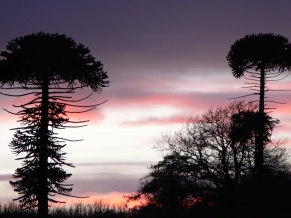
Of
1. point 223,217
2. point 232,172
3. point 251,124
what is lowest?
point 223,217

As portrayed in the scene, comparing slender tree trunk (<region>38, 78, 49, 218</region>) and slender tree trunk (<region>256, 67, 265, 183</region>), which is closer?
slender tree trunk (<region>38, 78, 49, 218</region>)

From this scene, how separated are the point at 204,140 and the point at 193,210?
254 inches

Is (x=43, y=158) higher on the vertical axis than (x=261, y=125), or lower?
lower

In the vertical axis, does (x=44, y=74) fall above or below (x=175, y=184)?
above

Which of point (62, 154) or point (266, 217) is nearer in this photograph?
point (62, 154)

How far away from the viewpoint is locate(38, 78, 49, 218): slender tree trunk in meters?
29.7

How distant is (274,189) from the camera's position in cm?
4112

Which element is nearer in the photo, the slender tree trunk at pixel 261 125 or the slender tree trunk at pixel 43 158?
the slender tree trunk at pixel 43 158

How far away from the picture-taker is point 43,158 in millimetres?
30031

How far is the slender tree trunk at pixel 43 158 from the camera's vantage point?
97.6 feet

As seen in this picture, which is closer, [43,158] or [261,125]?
[43,158]

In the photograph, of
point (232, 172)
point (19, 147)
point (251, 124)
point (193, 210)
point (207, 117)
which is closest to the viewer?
point (19, 147)

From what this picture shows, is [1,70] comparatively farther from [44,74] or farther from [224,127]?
[224,127]

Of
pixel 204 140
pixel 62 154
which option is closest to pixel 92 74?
pixel 62 154
